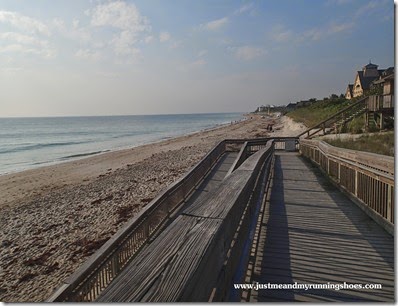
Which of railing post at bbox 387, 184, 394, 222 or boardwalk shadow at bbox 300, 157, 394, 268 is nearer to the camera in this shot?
boardwalk shadow at bbox 300, 157, 394, 268

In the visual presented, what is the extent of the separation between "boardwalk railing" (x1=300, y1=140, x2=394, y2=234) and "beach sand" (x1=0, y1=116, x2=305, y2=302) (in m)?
6.76

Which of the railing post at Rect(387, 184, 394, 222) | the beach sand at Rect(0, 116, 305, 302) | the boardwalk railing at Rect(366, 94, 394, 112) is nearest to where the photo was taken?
the railing post at Rect(387, 184, 394, 222)

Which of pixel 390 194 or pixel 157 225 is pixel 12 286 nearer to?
Result: pixel 157 225

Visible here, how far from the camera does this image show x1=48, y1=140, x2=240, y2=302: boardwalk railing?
316 cm

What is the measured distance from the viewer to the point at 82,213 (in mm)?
11938

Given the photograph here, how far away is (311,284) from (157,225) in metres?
3.26

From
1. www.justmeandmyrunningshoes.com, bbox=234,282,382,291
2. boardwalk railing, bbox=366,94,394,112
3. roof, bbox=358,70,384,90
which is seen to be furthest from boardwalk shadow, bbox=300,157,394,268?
roof, bbox=358,70,384,90

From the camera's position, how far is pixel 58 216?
11.9 metres

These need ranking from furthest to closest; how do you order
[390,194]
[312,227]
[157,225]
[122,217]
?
[122,217]
[157,225]
[312,227]
[390,194]

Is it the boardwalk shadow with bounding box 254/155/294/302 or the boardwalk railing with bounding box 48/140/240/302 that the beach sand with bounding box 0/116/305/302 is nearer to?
the boardwalk railing with bounding box 48/140/240/302

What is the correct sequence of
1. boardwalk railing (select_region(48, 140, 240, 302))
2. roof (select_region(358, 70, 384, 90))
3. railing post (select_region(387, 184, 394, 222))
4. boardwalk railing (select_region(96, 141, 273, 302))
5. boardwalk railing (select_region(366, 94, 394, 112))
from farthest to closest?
roof (select_region(358, 70, 384, 90)), boardwalk railing (select_region(366, 94, 394, 112)), railing post (select_region(387, 184, 394, 222)), boardwalk railing (select_region(48, 140, 240, 302)), boardwalk railing (select_region(96, 141, 273, 302))

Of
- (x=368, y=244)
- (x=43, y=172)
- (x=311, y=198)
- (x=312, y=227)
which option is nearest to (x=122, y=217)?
(x=311, y=198)

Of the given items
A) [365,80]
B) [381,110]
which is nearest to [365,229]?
[381,110]

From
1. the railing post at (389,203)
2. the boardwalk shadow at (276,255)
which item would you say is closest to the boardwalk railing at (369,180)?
the railing post at (389,203)
